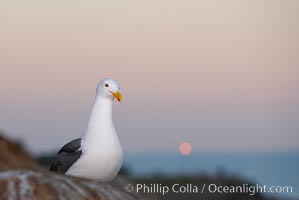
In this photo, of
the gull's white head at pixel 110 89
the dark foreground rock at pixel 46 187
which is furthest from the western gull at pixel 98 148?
the dark foreground rock at pixel 46 187

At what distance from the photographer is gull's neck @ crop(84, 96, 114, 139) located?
11.2 m

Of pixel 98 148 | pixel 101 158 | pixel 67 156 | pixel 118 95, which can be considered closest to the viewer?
pixel 101 158

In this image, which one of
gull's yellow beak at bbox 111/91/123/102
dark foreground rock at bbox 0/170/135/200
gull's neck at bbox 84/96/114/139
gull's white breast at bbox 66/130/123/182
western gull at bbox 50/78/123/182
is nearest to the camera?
dark foreground rock at bbox 0/170/135/200

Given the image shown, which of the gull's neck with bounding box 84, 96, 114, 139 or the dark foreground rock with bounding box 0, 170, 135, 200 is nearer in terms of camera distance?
the dark foreground rock with bounding box 0, 170, 135, 200

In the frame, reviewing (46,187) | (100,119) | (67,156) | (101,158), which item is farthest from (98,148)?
(46,187)

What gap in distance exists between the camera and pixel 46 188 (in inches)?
247

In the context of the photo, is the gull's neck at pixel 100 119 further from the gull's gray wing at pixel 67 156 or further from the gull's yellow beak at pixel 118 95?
the gull's gray wing at pixel 67 156

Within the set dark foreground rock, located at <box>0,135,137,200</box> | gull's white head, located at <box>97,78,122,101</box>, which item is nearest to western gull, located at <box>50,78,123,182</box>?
gull's white head, located at <box>97,78,122,101</box>

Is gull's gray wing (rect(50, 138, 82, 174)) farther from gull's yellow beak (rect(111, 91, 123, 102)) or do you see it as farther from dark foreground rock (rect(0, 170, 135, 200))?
dark foreground rock (rect(0, 170, 135, 200))

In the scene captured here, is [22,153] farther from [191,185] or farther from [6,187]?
[191,185]

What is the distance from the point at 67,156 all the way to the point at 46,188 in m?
5.59

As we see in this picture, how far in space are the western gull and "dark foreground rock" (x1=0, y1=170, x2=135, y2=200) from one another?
3734mm

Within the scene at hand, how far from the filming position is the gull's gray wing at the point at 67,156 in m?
11.5

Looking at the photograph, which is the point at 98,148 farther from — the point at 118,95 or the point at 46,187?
the point at 46,187
